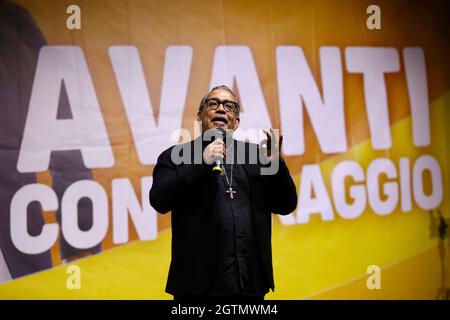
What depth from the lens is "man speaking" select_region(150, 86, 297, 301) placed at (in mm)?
1879

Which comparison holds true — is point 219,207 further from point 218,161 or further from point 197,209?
point 218,161

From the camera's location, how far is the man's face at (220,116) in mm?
2064

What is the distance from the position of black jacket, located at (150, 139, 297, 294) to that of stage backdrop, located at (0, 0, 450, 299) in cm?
146

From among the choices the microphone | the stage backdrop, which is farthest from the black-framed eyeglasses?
the stage backdrop

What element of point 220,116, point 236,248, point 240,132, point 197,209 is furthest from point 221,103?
point 240,132

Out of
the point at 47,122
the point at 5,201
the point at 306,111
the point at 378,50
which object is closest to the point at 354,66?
the point at 378,50

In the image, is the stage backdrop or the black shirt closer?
the black shirt

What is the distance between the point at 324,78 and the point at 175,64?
3.24ft

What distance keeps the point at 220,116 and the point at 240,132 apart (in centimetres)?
141

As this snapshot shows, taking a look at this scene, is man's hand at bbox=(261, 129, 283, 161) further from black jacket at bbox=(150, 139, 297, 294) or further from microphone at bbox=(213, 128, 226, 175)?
microphone at bbox=(213, 128, 226, 175)

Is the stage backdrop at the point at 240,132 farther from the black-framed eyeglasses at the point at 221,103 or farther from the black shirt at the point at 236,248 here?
the black shirt at the point at 236,248

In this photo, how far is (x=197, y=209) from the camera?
77.7 inches

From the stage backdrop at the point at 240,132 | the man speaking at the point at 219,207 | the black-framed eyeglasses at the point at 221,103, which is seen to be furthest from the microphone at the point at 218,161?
the stage backdrop at the point at 240,132

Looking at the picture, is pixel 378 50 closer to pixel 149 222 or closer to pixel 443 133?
pixel 443 133
